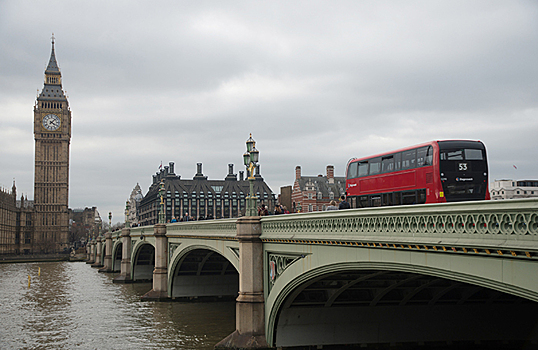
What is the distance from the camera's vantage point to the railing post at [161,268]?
42906 mm

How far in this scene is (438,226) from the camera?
444 inches

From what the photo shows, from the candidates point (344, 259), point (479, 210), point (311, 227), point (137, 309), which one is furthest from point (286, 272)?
point (137, 309)

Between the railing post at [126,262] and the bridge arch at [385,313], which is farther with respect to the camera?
the railing post at [126,262]

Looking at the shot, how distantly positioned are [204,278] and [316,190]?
52663mm

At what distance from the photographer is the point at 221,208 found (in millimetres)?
168375

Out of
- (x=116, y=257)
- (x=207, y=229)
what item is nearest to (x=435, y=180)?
(x=207, y=229)

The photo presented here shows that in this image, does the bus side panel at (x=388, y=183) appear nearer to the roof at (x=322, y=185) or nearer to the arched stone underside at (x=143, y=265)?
the arched stone underside at (x=143, y=265)

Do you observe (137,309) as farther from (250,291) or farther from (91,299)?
(250,291)

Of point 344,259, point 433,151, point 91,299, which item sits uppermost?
point 433,151

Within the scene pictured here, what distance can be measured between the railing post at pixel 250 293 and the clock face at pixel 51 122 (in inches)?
6190

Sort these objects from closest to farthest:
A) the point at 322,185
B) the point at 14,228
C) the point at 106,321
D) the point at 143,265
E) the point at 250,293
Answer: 1. the point at 250,293
2. the point at 106,321
3. the point at 143,265
4. the point at 322,185
5. the point at 14,228

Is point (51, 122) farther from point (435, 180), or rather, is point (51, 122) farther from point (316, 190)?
point (435, 180)

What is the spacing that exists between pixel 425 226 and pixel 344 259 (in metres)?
3.97

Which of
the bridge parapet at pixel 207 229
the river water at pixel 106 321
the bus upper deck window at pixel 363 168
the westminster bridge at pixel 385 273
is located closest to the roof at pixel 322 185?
the river water at pixel 106 321
